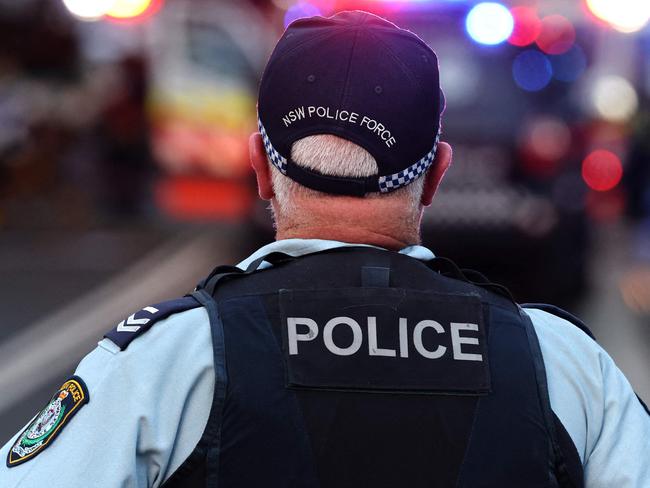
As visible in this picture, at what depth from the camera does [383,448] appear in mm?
1984

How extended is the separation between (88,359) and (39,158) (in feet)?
49.0

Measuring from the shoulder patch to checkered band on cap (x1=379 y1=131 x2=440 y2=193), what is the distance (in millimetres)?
359

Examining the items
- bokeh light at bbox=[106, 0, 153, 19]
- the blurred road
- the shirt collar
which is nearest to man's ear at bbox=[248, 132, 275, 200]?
the shirt collar

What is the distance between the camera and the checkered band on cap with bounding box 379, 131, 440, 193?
2.14 metres

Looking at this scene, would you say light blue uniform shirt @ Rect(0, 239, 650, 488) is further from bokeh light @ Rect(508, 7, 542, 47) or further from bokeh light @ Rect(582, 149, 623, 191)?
bokeh light @ Rect(582, 149, 623, 191)

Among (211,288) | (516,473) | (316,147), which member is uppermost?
(316,147)

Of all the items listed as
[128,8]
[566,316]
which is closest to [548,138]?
[566,316]

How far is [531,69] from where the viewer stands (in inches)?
385

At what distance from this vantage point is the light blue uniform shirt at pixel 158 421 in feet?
6.26

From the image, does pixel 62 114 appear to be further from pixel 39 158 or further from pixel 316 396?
pixel 316 396

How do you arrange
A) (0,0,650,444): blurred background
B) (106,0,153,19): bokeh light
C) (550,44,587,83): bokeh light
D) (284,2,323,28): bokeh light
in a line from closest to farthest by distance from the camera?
(0,0,650,444): blurred background, (284,2,323,28): bokeh light, (550,44,587,83): bokeh light, (106,0,153,19): bokeh light

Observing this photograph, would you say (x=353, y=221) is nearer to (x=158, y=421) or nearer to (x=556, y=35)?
(x=158, y=421)

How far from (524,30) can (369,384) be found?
8088 millimetres

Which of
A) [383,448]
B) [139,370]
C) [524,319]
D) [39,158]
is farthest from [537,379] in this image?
[39,158]
